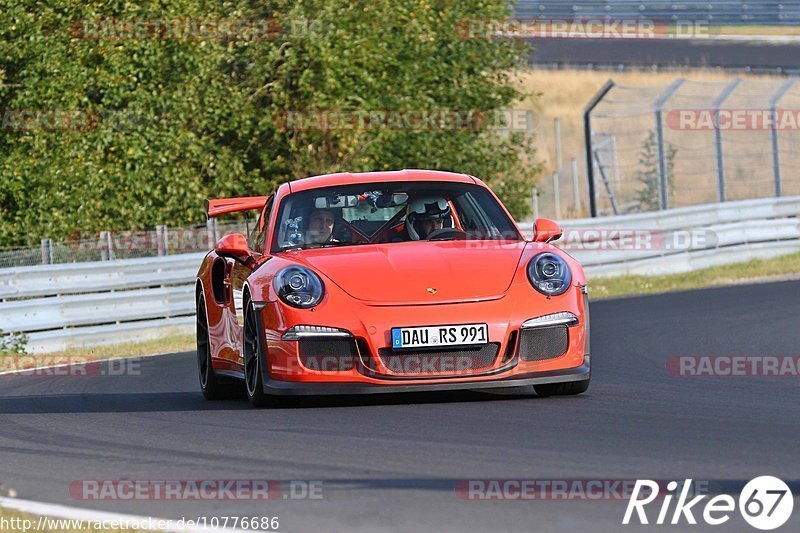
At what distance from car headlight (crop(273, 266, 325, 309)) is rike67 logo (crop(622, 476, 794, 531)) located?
3075 millimetres

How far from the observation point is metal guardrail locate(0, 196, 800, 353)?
54.4ft

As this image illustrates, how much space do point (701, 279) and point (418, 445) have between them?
14.4m

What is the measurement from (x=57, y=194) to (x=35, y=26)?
2.28 metres

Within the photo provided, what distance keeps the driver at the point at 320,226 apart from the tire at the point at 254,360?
645 mm

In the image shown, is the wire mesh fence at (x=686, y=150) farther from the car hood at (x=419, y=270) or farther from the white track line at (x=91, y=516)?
the white track line at (x=91, y=516)

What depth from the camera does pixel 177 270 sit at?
18281 mm

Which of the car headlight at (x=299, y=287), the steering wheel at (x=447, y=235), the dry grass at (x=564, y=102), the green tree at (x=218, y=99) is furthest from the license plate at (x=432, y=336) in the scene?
the dry grass at (x=564, y=102)

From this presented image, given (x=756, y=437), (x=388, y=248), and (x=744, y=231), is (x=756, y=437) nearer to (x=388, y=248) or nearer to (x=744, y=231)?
(x=388, y=248)

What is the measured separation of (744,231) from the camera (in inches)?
861

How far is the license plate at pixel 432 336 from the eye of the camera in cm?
799

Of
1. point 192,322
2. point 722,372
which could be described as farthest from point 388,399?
point 192,322
